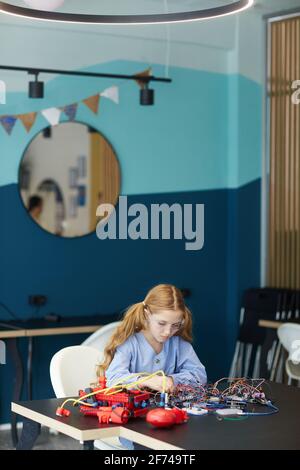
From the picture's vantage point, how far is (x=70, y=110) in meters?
5.80

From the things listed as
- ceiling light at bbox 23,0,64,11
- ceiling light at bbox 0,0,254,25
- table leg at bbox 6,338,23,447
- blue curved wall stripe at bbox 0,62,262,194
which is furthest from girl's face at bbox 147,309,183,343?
blue curved wall stripe at bbox 0,62,262,194

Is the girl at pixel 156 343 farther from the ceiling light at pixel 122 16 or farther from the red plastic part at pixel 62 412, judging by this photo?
→ the ceiling light at pixel 122 16

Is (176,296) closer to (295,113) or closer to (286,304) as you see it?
(286,304)

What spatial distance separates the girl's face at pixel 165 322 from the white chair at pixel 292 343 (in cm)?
167

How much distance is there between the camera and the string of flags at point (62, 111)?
5594mm

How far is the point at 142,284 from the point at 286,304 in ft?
3.31

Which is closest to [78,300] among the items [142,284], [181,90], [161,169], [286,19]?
[142,284]

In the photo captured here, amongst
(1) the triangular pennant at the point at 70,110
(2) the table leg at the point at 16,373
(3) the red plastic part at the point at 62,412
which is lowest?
(2) the table leg at the point at 16,373

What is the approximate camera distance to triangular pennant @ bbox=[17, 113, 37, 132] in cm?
564

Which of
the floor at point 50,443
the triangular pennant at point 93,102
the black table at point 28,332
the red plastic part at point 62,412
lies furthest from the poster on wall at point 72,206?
the red plastic part at point 62,412

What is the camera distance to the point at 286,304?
6102 mm

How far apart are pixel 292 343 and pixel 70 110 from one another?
2078 millimetres
